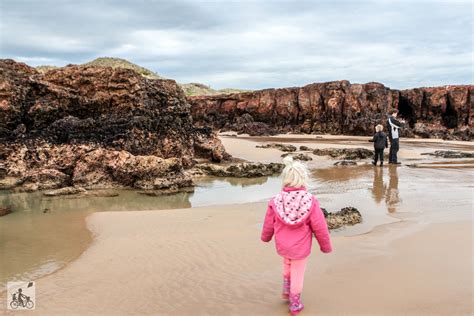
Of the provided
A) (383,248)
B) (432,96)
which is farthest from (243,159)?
(432,96)

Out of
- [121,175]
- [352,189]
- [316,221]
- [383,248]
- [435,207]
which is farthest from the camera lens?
[121,175]

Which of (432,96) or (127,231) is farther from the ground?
(432,96)

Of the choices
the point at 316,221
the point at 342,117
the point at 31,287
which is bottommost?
the point at 31,287

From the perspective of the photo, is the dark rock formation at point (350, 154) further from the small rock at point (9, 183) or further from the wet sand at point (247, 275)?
the small rock at point (9, 183)

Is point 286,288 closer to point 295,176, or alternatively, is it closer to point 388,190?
point 295,176

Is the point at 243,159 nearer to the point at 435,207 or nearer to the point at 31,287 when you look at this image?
the point at 435,207

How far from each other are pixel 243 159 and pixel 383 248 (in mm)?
12855

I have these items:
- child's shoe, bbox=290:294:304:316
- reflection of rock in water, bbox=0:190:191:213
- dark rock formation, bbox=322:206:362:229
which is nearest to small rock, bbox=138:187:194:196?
reflection of rock in water, bbox=0:190:191:213

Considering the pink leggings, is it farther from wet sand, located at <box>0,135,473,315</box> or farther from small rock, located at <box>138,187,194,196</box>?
small rock, located at <box>138,187,194,196</box>

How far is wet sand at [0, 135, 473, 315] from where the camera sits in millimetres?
4109

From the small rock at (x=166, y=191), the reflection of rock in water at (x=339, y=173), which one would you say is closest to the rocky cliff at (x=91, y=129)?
the small rock at (x=166, y=191)

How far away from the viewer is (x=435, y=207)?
8109mm

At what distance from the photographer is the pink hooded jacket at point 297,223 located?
390cm

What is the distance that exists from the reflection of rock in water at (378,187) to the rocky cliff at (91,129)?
15.9ft
